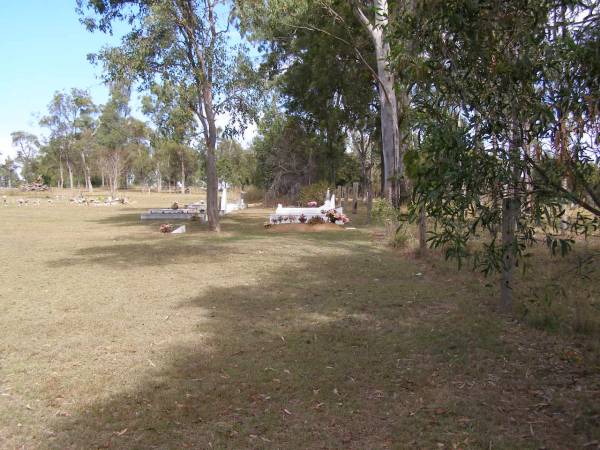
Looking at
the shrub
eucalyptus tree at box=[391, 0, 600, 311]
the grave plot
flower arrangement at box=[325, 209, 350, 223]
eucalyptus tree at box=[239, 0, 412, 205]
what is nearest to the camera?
eucalyptus tree at box=[391, 0, 600, 311]

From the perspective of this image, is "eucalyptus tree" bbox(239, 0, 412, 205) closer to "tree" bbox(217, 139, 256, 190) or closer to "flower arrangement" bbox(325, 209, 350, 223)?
"flower arrangement" bbox(325, 209, 350, 223)

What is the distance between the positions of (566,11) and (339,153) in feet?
103

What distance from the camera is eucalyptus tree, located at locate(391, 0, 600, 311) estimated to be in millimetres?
2809

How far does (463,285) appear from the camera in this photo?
7848mm

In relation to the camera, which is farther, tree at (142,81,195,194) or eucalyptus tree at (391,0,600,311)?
tree at (142,81,195,194)

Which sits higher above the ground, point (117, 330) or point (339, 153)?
point (339, 153)

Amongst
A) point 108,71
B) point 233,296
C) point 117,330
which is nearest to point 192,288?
point 233,296

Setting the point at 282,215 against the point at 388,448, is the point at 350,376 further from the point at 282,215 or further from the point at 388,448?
the point at 282,215

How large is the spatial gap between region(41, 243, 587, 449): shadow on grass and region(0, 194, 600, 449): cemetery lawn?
0.05 ft

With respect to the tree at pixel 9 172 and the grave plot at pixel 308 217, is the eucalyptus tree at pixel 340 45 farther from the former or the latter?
the tree at pixel 9 172

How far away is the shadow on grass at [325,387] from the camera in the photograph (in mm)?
3428

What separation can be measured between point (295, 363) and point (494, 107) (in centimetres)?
294

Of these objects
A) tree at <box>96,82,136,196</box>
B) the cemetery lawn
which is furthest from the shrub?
tree at <box>96,82,136,196</box>

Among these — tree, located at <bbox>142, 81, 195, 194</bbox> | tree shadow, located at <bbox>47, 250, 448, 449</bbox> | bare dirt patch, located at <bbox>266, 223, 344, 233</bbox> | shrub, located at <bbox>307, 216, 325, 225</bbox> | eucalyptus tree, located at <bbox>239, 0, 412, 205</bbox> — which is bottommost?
tree shadow, located at <bbox>47, 250, 448, 449</bbox>
